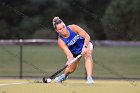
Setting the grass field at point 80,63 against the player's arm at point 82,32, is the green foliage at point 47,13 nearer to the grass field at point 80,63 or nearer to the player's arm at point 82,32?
the grass field at point 80,63

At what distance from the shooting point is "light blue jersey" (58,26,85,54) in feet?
49.1

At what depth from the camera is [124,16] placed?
159ft

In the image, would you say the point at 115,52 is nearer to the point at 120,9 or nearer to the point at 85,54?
the point at 120,9

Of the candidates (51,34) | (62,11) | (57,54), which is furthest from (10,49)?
(62,11)

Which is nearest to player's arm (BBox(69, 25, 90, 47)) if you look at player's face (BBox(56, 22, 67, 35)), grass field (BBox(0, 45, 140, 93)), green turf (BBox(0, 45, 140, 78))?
player's face (BBox(56, 22, 67, 35))

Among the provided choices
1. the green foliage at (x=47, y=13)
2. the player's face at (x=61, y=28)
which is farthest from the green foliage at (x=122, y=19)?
the player's face at (x=61, y=28)

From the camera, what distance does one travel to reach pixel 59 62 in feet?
101

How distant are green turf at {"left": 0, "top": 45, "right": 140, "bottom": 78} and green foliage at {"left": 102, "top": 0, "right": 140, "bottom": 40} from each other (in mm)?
9073

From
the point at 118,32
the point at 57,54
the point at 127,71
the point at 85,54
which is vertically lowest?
the point at 85,54

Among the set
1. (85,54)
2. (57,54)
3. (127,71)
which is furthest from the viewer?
(57,54)

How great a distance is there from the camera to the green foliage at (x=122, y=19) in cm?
4669

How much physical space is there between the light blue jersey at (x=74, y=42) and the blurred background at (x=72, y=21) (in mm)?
14673

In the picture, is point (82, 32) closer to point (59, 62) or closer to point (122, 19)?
point (59, 62)

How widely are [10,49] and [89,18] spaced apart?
19.8 meters
